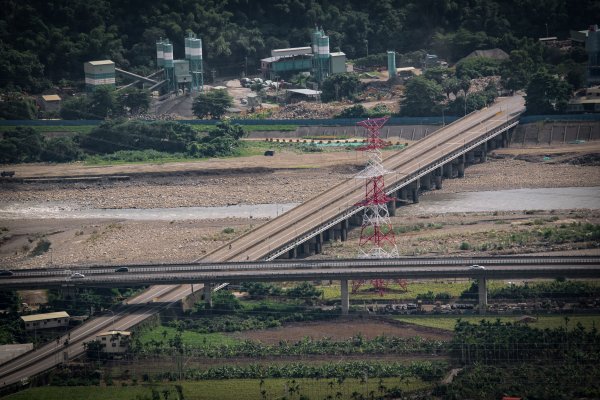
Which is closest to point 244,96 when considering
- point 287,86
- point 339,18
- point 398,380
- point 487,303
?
point 287,86

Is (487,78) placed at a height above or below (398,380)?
above

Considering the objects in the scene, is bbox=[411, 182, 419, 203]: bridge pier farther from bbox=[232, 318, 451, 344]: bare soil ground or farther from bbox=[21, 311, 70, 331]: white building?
bbox=[21, 311, 70, 331]: white building

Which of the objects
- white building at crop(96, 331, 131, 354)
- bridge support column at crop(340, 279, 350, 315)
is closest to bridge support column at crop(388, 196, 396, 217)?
bridge support column at crop(340, 279, 350, 315)

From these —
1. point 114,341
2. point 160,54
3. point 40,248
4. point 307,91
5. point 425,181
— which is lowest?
point 114,341

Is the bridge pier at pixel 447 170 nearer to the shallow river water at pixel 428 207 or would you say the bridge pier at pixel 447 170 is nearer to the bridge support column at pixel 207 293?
the shallow river water at pixel 428 207

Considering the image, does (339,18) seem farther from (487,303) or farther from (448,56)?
(487,303)

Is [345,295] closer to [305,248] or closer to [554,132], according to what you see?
[305,248]

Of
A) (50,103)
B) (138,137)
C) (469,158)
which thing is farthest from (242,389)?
(50,103)
